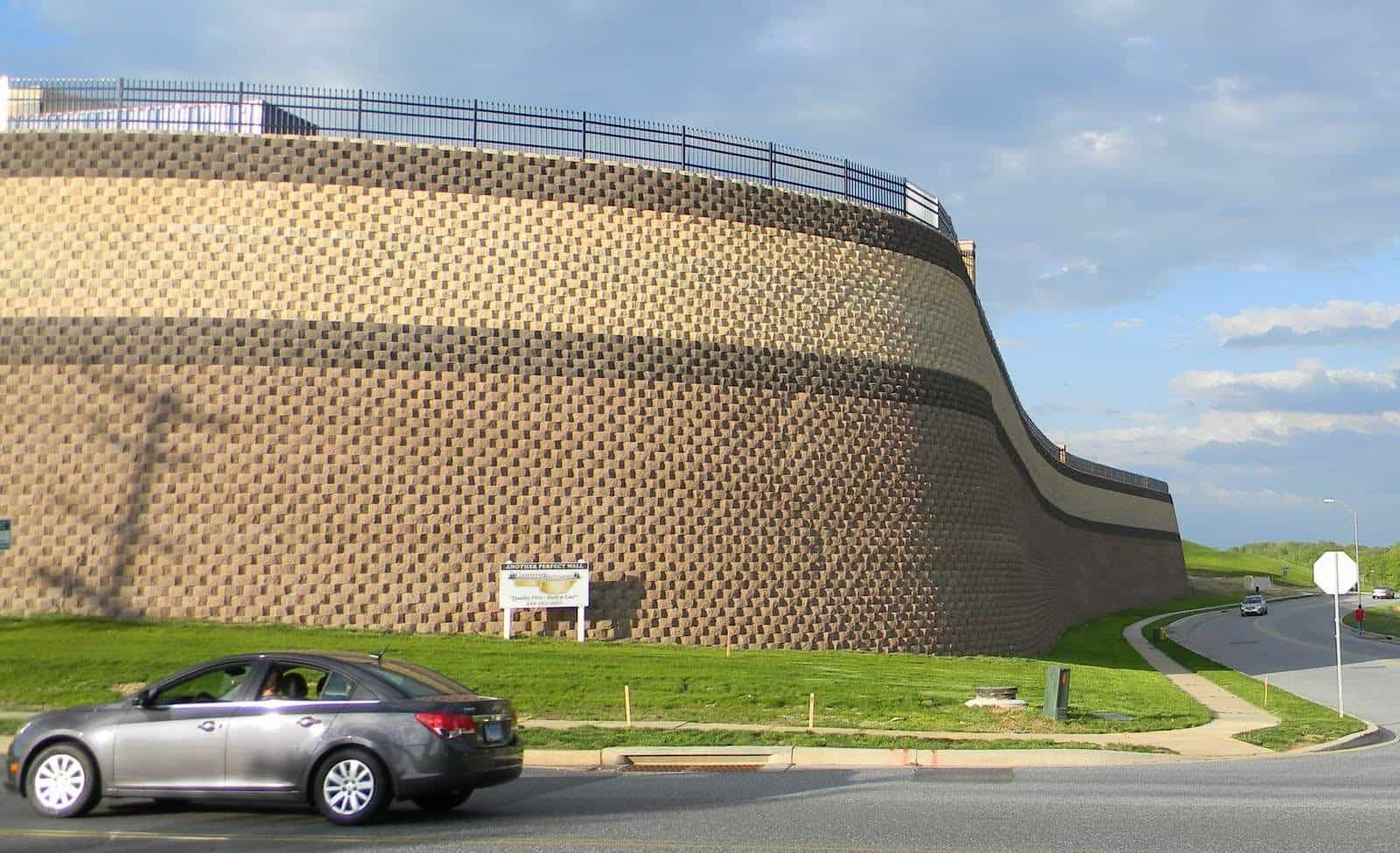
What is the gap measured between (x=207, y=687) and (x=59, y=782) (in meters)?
1.40

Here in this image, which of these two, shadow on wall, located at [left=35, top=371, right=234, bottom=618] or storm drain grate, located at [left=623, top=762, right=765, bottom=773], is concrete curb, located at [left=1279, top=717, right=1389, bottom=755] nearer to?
storm drain grate, located at [left=623, top=762, right=765, bottom=773]

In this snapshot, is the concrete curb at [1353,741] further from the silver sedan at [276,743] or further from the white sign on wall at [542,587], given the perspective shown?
the white sign on wall at [542,587]

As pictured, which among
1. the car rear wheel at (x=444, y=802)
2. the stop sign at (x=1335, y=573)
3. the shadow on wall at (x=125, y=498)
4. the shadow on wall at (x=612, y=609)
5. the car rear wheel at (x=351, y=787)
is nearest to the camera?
the car rear wheel at (x=351, y=787)

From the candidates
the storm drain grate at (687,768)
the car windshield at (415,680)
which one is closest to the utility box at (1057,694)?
the storm drain grate at (687,768)

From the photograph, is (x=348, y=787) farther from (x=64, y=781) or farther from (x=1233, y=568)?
(x=1233, y=568)

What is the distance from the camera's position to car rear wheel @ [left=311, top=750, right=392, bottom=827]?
38.2 ft

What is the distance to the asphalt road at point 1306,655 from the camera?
30.3 meters

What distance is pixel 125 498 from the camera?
90.5 ft

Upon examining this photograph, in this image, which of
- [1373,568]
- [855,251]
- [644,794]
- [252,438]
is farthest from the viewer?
[1373,568]

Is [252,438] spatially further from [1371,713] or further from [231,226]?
[1371,713]

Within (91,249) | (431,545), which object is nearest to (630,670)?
(431,545)

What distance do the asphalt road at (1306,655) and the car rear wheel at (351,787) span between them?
1868 centimetres

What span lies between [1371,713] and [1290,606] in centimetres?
7713

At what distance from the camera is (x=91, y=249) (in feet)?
93.0
